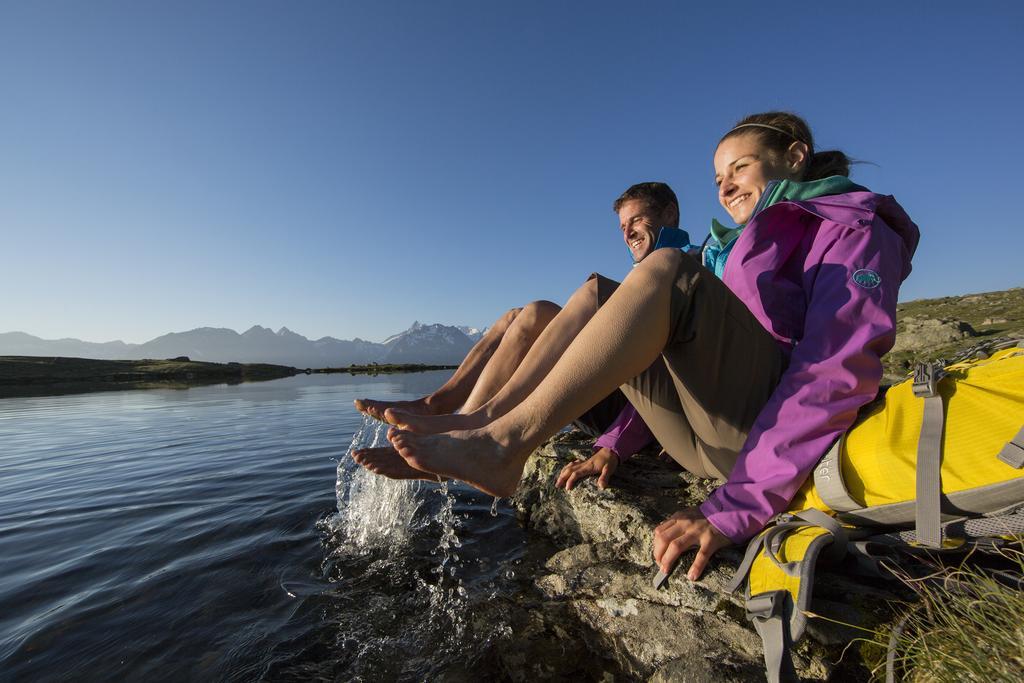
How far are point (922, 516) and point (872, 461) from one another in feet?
0.78

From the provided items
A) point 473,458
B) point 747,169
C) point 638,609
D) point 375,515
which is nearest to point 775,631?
point 638,609

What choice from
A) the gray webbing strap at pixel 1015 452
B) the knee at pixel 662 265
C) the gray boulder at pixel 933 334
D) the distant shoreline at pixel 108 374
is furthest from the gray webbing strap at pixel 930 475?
the distant shoreline at pixel 108 374

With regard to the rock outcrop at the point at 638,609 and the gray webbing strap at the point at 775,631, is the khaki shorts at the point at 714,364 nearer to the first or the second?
the rock outcrop at the point at 638,609

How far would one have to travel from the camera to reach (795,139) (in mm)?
2969

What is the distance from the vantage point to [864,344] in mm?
1939

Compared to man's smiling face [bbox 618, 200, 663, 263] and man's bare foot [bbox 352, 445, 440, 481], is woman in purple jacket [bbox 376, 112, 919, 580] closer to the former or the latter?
man's bare foot [bbox 352, 445, 440, 481]

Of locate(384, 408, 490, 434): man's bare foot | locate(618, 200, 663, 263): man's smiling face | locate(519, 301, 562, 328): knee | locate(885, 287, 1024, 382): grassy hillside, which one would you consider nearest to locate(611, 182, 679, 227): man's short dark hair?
locate(618, 200, 663, 263): man's smiling face

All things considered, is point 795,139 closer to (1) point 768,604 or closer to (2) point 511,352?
(2) point 511,352

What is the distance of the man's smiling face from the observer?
4.66 metres

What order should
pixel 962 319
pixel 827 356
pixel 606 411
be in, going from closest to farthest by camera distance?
pixel 827 356
pixel 606 411
pixel 962 319

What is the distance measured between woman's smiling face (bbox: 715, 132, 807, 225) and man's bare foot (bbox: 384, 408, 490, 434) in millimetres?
2220

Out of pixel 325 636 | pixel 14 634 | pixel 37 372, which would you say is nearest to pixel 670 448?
pixel 325 636

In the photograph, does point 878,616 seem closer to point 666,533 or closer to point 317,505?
point 666,533

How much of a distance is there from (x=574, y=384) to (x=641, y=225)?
10.5ft
